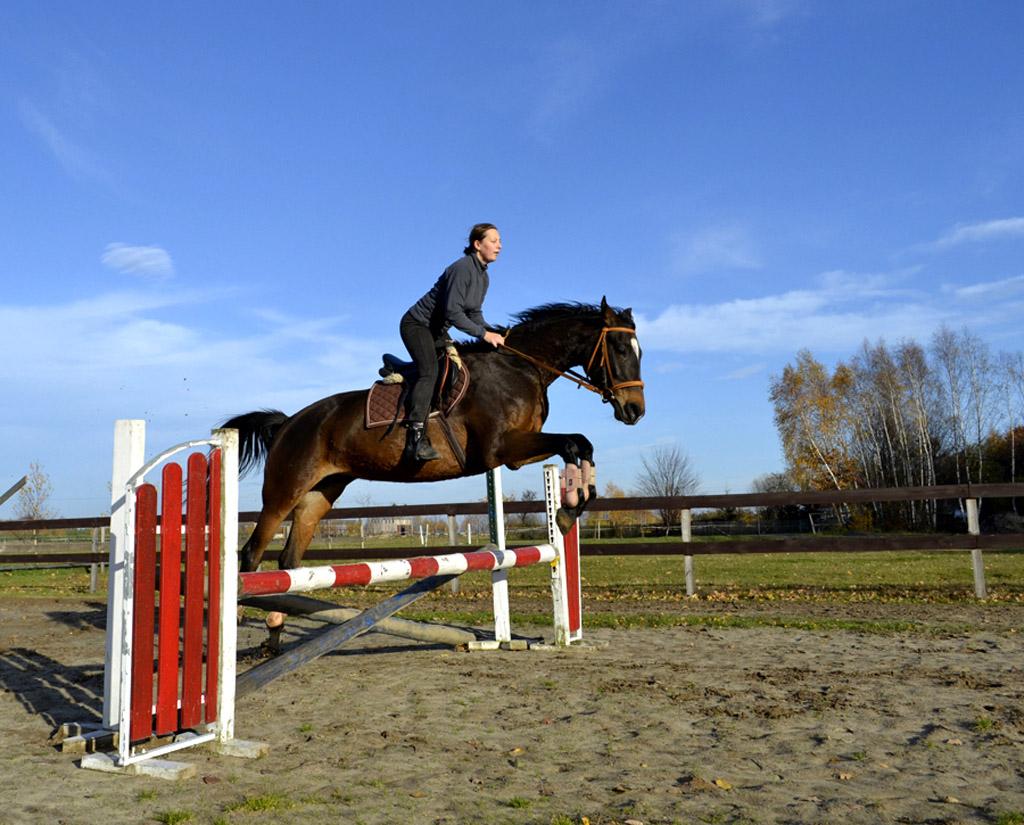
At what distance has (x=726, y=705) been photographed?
4.41 m

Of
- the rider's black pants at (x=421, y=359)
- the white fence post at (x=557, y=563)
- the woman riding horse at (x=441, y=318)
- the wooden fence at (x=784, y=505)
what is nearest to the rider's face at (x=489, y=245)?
the woman riding horse at (x=441, y=318)

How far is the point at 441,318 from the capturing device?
5832mm

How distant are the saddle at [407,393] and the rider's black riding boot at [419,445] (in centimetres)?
14

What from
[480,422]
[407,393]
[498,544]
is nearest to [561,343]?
[480,422]

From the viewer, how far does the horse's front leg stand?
17.3ft

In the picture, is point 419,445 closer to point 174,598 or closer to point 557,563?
point 557,563

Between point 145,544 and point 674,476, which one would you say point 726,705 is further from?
point 674,476

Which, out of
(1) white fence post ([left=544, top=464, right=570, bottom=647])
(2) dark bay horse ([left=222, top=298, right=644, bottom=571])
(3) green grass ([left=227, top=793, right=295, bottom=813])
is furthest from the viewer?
(1) white fence post ([left=544, top=464, right=570, bottom=647])

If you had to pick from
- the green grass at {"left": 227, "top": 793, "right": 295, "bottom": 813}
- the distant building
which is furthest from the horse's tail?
the distant building

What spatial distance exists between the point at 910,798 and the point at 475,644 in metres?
4.24

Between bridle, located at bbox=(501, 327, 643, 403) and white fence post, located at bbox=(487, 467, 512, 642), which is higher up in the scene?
bridle, located at bbox=(501, 327, 643, 403)

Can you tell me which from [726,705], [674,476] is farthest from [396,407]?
[674,476]

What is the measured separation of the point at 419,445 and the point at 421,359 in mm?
586

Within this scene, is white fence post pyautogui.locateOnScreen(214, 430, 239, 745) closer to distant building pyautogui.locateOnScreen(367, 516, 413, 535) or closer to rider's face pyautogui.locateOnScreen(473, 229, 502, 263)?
rider's face pyautogui.locateOnScreen(473, 229, 502, 263)
